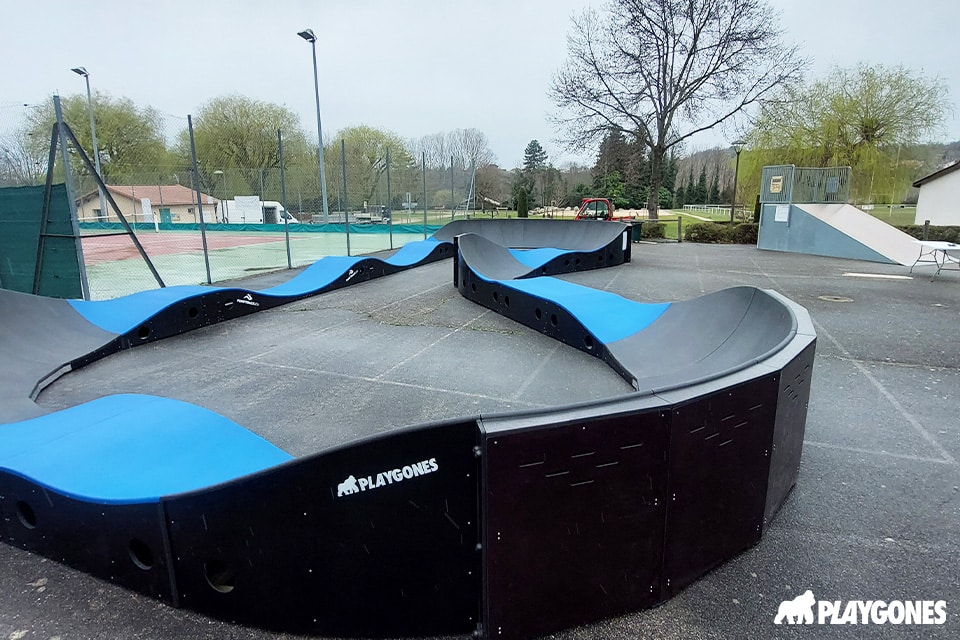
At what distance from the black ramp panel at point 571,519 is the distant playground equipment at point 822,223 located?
17.7 m

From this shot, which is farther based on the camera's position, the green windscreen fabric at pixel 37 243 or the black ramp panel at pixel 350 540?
the green windscreen fabric at pixel 37 243

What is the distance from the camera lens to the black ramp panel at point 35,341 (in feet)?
16.2

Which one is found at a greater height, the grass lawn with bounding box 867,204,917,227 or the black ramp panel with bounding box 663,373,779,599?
the grass lawn with bounding box 867,204,917,227

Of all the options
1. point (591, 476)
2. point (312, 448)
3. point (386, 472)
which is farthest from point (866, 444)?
point (312, 448)

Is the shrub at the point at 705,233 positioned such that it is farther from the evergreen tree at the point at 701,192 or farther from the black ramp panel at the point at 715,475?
the evergreen tree at the point at 701,192

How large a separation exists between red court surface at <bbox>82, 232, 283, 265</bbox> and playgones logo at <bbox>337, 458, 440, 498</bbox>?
1624 cm

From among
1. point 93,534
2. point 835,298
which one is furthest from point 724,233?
point 93,534

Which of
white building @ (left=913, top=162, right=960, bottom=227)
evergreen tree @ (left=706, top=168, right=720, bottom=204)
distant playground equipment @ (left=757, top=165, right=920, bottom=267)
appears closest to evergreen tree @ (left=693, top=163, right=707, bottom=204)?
evergreen tree @ (left=706, top=168, right=720, bottom=204)

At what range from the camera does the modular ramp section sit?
1.93 m

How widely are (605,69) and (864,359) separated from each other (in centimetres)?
2670

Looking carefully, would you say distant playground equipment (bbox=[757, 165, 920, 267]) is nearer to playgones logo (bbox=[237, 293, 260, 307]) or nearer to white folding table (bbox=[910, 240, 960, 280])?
white folding table (bbox=[910, 240, 960, 280])

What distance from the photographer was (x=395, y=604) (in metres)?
2.09

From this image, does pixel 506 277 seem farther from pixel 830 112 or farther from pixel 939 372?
pixel 830 112

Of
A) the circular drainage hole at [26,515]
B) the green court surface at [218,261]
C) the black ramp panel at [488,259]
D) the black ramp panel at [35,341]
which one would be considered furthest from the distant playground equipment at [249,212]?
the circular drainage hole at [26,515]
